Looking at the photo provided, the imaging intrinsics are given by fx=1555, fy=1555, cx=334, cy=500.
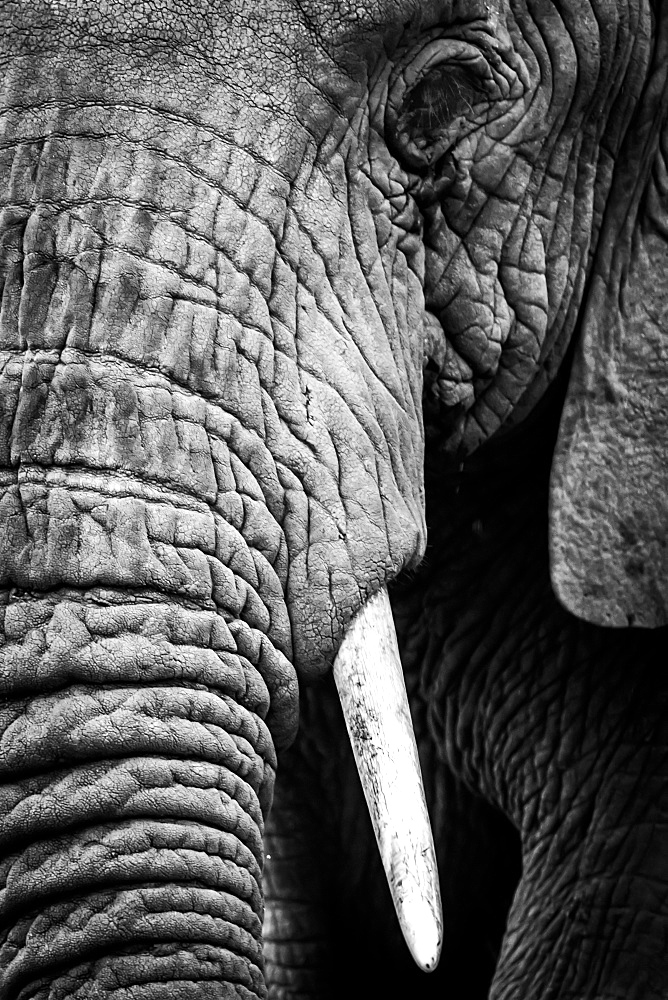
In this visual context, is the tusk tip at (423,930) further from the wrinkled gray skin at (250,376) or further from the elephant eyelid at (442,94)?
the elephant eyelid at (442,94)

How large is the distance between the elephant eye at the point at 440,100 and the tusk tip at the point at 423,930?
85 cm

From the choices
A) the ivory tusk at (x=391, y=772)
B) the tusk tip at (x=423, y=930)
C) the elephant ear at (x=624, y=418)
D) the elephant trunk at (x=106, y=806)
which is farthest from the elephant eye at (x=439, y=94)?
the tusk tip at (x=423, y=930)

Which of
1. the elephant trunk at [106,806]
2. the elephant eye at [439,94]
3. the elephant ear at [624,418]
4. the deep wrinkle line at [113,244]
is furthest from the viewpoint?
the elephant ear at [624,418]

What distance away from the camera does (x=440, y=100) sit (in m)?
1.81

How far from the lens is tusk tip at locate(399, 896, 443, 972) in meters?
1.55

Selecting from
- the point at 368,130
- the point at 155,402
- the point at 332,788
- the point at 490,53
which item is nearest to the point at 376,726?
the point at 155,402

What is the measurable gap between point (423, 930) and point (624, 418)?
75cm

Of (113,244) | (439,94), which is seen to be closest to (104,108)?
(113,244)

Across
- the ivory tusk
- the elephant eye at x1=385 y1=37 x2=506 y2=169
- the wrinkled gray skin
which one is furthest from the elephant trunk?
the elephant eye at x1=385 y1=37 x2=506 y2=169

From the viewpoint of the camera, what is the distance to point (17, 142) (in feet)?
5.07

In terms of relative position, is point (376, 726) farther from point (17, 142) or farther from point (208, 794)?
point (17, 142)

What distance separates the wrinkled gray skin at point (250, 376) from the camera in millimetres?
1426

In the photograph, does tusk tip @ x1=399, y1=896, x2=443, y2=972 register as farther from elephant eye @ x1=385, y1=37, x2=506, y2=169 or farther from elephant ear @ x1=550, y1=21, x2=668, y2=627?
elephant eye @ x1=385, y1=37, x2=506, y2=169

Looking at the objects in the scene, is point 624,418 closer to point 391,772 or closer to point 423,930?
point 391,772
